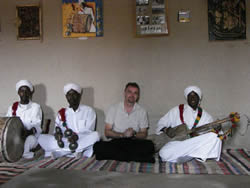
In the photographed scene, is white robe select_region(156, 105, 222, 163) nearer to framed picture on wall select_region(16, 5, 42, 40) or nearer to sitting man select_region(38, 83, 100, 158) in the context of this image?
sitting man select_region(38, 83, 100, 158)

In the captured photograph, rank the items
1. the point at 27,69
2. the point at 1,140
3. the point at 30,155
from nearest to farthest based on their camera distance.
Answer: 1. the point at 1,140
2. the point at 30,155
3. the point at 27,69

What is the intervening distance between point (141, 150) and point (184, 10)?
2.55m

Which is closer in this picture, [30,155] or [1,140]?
[1,140]

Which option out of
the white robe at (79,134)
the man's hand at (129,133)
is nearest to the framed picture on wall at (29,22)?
the white robe at (79,134)

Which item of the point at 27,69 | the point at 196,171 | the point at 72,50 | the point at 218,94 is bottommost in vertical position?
the point at 196,171

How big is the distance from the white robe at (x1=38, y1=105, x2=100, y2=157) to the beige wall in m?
0.52

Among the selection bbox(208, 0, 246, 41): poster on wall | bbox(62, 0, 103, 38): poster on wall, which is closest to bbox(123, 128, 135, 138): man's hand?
bbox(62, 0, 103, 38): poster on wall

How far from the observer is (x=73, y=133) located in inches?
151

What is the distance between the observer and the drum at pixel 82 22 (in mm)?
4590

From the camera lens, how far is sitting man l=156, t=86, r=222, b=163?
134 inches

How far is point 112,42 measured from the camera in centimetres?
458

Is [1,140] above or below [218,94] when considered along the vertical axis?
below

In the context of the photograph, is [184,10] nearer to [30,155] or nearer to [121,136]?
[121,136]

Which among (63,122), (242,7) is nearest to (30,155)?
(63,122)
